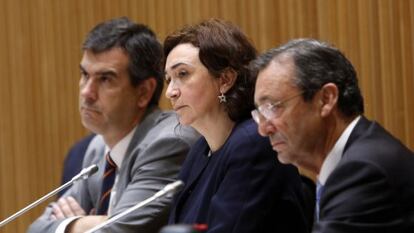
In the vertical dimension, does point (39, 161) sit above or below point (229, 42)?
below

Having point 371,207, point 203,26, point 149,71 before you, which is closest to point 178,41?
point 203,26

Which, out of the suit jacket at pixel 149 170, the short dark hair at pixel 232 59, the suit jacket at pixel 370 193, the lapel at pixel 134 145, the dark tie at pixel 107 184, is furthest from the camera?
the dark tie at pixel 107 184

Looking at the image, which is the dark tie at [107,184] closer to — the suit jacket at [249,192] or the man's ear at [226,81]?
the suit jacket at [249,192]

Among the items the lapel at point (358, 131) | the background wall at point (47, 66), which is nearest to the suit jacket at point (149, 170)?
the background wall at point (47, 66)

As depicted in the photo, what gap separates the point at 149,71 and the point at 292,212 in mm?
1169

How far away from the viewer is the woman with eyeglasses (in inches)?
122

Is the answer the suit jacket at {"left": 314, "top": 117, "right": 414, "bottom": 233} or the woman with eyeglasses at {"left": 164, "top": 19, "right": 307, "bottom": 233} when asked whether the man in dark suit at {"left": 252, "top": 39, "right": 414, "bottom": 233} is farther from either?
the woman with eyeglasses at {"left": 164, "top": 19, "right": 307, "bottom": 233}

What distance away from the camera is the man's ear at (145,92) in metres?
4.04

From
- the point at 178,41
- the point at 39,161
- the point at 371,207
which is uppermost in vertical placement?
the point at 178,41

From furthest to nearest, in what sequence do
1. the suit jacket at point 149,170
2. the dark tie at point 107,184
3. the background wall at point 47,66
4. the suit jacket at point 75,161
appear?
the background wall at point 47,66 < the suit jacket at point 75,161 < the dark tie at point 107,184 < the suit jacket at point 149,170

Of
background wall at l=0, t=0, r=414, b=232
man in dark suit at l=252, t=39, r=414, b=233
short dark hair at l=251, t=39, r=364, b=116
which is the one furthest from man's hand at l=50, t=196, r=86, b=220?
short dark hair at l=251, t=39, r=364, b=116

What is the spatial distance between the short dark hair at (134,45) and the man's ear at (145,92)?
0.06 ft

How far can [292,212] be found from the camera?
123 inches

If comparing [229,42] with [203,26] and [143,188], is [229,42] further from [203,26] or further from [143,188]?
[143,188]
